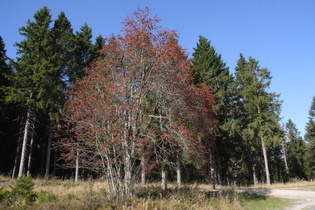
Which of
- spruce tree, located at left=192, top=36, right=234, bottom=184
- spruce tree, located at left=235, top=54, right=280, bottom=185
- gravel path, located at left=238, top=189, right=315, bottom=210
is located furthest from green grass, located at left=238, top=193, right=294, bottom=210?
spruce tree, located at left=235, top=54, right=280, bottom=185

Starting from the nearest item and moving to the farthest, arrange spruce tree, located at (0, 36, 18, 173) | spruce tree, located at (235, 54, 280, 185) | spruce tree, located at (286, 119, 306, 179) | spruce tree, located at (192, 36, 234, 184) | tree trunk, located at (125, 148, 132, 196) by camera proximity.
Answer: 1. tree trunk, located at (125, 148, 132, 196)
2. spruce tree, located at (0, 36, 18, 173)
3. spruce tree, located at (192, 36, 234, 184)
4. spruce tree, located at (235, 54, 280, 185)
5. spruce tree, located at (286, 119, 306, 179)

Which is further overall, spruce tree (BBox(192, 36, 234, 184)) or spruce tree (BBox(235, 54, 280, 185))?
spruce tree (BBox(235, 54, 280, 185))

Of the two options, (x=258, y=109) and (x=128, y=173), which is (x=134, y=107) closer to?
(x=128, y=173)

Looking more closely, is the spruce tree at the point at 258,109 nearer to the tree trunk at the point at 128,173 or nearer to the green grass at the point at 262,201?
the green grass at the point at 262,201

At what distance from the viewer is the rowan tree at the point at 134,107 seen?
7.36m

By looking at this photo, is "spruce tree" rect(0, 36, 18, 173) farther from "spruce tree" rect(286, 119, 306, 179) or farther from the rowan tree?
"spruce tree" rect(286, 119, 306, 179)

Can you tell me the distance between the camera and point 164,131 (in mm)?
8227

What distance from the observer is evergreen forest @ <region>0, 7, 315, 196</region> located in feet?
25.4

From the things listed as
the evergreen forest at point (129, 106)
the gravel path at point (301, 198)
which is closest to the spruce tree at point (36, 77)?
the evergreen forest at point (129, 106)

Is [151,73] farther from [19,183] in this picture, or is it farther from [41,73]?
[41,73]

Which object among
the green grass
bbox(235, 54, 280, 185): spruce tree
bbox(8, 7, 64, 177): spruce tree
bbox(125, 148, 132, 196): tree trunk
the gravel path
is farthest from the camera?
bbox(235, 54, 280, 185): spruce tree

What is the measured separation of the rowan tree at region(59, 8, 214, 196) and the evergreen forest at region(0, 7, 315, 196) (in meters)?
0.05

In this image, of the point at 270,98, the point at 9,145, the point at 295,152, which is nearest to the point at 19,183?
the point at 9,145

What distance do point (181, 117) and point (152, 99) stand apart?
4.97 feet
